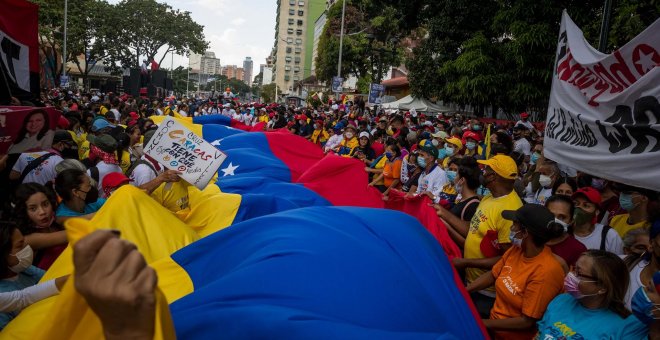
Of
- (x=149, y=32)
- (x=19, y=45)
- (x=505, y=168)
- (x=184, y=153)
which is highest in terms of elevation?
(x=149, y=32)

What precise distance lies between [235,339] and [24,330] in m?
1.42

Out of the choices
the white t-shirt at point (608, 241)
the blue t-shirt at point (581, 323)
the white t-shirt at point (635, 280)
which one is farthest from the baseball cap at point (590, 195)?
the blue t-shirt at point (581, 323)

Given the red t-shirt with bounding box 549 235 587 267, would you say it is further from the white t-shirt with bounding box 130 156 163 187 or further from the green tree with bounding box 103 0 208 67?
the green tree with bounding box 103 0 208 67

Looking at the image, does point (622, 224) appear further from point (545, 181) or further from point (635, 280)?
point (635, 280)

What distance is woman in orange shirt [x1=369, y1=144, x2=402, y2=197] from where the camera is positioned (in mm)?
9484

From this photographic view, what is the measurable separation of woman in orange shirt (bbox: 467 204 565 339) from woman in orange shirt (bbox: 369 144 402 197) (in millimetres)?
5693

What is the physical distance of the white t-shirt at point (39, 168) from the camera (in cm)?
603

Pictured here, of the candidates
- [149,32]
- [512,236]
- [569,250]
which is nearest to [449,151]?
[569,250]

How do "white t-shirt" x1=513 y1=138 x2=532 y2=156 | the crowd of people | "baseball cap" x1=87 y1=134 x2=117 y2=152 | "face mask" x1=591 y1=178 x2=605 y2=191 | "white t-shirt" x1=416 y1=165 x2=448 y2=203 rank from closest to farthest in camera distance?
the crowd of people → "baseball cap" x1=87 y1=134 x2=117 y2=152 → "face mask" x1=591 y1=178 x2=605 y2=191 → "white t-shirt" x1=416 y1=165 x2=448 y2=203 → "white t-shirt" x1=513 y1=138 x2=532 y2=156

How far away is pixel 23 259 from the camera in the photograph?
3303mm

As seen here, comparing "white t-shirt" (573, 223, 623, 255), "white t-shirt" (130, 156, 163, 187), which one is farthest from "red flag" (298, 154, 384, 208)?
"white t-shirt" (573, 223, 623, 255)

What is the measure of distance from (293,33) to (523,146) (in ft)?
387

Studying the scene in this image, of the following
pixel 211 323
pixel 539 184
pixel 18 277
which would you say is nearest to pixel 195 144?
pixel 18 277

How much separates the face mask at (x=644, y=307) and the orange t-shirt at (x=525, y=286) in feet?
2.74
